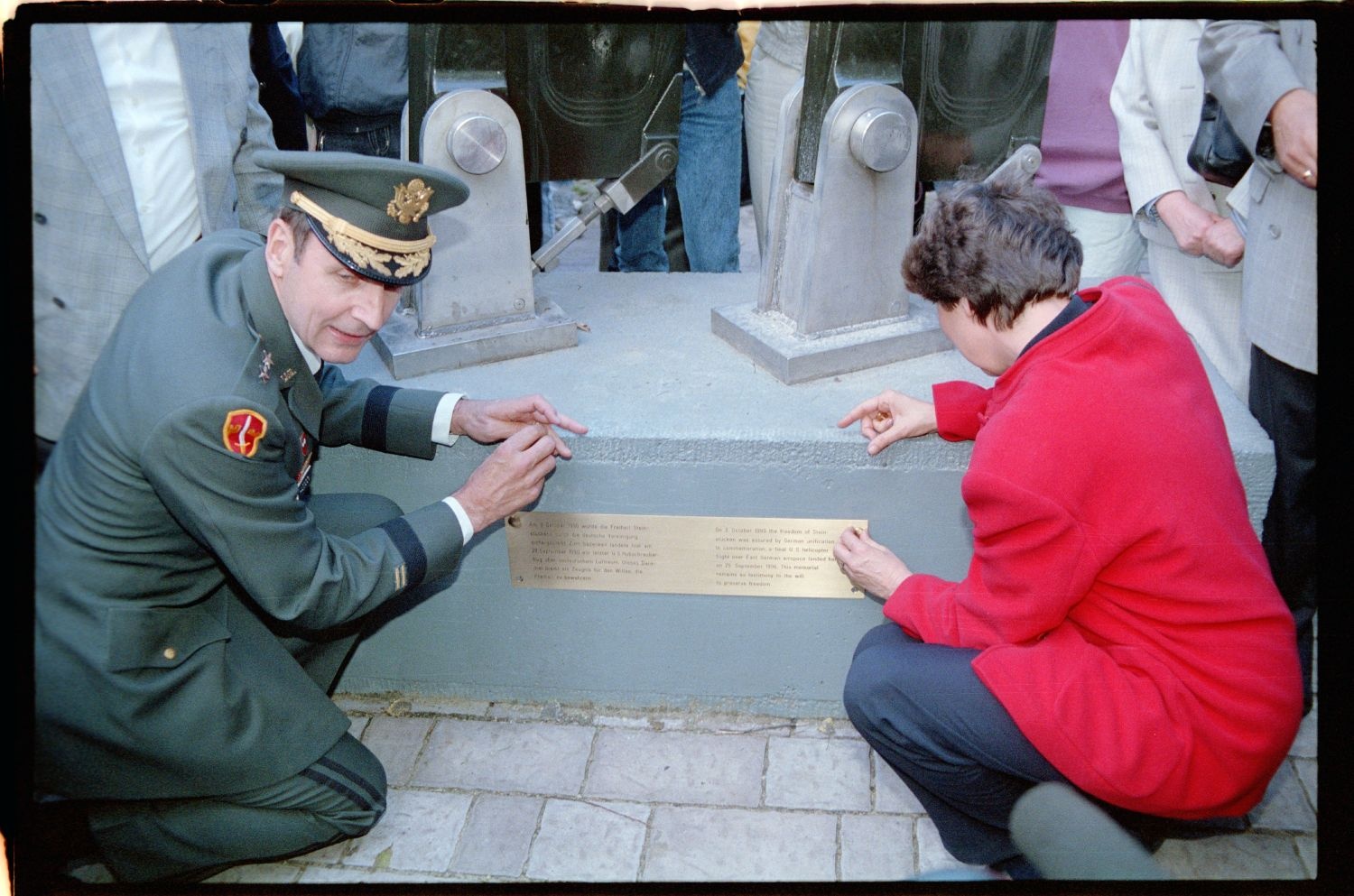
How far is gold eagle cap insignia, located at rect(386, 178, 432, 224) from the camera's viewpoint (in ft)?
5.92

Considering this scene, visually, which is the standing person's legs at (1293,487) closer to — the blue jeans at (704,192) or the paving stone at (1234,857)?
the paving stone at (1234,857)

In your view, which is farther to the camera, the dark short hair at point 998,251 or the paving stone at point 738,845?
the paving stone at point 738,845

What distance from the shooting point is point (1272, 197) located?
1.80 metres

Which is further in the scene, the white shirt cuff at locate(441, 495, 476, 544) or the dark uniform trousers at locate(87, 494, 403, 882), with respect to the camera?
the white shirt cuff at locate(441, 495, 476, 544)

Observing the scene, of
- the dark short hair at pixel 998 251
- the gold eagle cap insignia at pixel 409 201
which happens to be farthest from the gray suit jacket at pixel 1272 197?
the gold eagle cap insignia at pixel 409 201

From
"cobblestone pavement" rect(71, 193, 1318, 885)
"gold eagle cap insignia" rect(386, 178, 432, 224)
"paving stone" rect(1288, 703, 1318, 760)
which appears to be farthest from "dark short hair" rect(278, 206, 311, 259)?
"paving stone" rect(1288, 703, 1318, 760)

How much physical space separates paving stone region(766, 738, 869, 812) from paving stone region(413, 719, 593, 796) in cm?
39

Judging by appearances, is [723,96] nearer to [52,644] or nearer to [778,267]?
[778,267]

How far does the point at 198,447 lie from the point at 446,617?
0.84 m

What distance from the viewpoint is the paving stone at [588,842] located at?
212 centimetres

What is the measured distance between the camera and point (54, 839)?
181cm

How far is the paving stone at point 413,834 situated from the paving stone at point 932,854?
2.85 ft

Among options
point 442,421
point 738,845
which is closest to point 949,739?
point 738,845

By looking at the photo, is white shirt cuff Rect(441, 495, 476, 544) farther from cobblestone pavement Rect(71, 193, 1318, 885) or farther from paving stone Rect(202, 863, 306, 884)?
paving stone Rect(202, 863, 306, 884)
